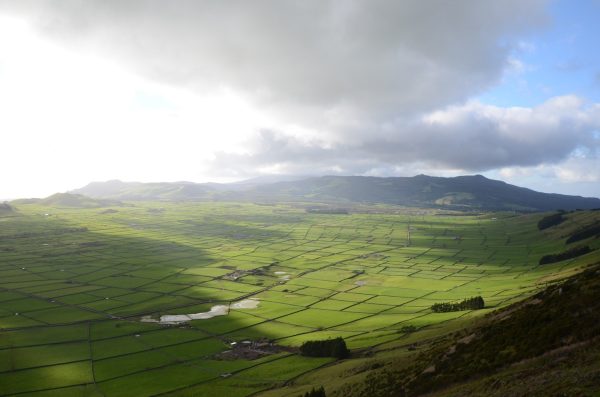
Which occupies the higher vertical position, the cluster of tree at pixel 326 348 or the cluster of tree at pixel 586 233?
the cluster of tree at pixel 586 233

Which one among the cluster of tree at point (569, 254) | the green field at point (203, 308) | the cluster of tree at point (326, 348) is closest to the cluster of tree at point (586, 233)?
the green field at point (203, 308)

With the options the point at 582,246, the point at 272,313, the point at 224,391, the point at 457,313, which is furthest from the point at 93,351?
the point at 582,246

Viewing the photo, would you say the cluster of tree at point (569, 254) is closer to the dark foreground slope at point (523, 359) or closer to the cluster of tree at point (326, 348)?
the cluster of tree at point (326, 348)

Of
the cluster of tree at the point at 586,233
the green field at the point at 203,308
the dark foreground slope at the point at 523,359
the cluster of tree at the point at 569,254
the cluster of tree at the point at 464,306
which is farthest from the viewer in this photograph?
the cluster of tree at the point at 586,233

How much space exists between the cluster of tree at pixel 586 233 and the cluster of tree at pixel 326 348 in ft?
509

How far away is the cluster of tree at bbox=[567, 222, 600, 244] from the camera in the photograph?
6693 inches

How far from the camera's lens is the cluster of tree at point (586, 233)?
17000 centimetres

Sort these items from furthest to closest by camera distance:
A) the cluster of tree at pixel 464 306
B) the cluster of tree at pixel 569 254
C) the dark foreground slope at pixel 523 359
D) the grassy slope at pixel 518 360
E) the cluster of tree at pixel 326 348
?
1. the cluster of tree at pixel 569 254
2. the cluster of tree at pixel 464 306
3. the cluster of tree at pixel 326 348
4. the grassy slope at pixel 518 360
5. the dark foreground slope at pixel 523 359

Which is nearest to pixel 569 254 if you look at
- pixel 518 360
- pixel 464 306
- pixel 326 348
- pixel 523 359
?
pixel 464 306

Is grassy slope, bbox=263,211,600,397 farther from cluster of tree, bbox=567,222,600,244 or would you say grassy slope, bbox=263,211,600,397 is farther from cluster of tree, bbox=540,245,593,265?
cluster of tree, bbox=567,222,600,244

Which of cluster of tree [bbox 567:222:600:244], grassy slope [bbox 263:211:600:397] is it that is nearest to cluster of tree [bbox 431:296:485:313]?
grassy slope [bbox 263:211:600:397]

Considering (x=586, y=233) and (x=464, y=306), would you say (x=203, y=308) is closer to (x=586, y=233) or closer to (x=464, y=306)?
(x=464, y=306)

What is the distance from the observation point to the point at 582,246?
155625 mm

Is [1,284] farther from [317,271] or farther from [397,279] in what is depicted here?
[397,279]
